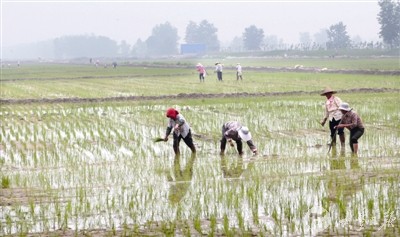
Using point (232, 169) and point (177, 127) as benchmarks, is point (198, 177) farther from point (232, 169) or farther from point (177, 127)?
point (177, 127)

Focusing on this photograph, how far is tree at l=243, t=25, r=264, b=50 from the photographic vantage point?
101812mm

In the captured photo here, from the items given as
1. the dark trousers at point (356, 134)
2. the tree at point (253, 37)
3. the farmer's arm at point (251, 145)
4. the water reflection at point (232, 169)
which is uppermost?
the tree at point (253, 37)

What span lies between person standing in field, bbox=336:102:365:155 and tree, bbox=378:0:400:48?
51.0 m

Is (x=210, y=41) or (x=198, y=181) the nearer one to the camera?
(x=198, y=181)

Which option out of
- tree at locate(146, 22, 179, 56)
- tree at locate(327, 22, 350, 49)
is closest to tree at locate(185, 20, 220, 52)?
tree at locate(146, 22, 179, 56)

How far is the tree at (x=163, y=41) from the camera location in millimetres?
130000

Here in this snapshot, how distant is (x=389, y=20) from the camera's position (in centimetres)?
5838

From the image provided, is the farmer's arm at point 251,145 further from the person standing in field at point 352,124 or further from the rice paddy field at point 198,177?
the person standing in field at point 352,124

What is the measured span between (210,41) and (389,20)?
6281cm

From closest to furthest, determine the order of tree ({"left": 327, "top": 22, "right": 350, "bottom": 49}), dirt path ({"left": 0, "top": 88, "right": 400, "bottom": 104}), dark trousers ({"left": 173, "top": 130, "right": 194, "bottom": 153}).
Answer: dark trousers ({"left": 173, "top": 130, "right": 194, "bottom": 153}) < dirt path ({"left": 0, "top": 88, "right": 400, "bottom": 104}) < tree ({"left": 327, "top": 22, "right": 350, "bottom": 49})

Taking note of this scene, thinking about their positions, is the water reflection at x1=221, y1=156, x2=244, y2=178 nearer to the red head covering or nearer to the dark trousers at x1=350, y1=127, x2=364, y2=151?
the red head covering

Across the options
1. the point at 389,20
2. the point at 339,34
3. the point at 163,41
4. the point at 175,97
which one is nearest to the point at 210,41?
the point at 163,41

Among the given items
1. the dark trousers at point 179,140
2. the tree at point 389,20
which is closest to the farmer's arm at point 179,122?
the dark trousers at point 179,140

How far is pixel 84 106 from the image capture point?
60.6 feet
